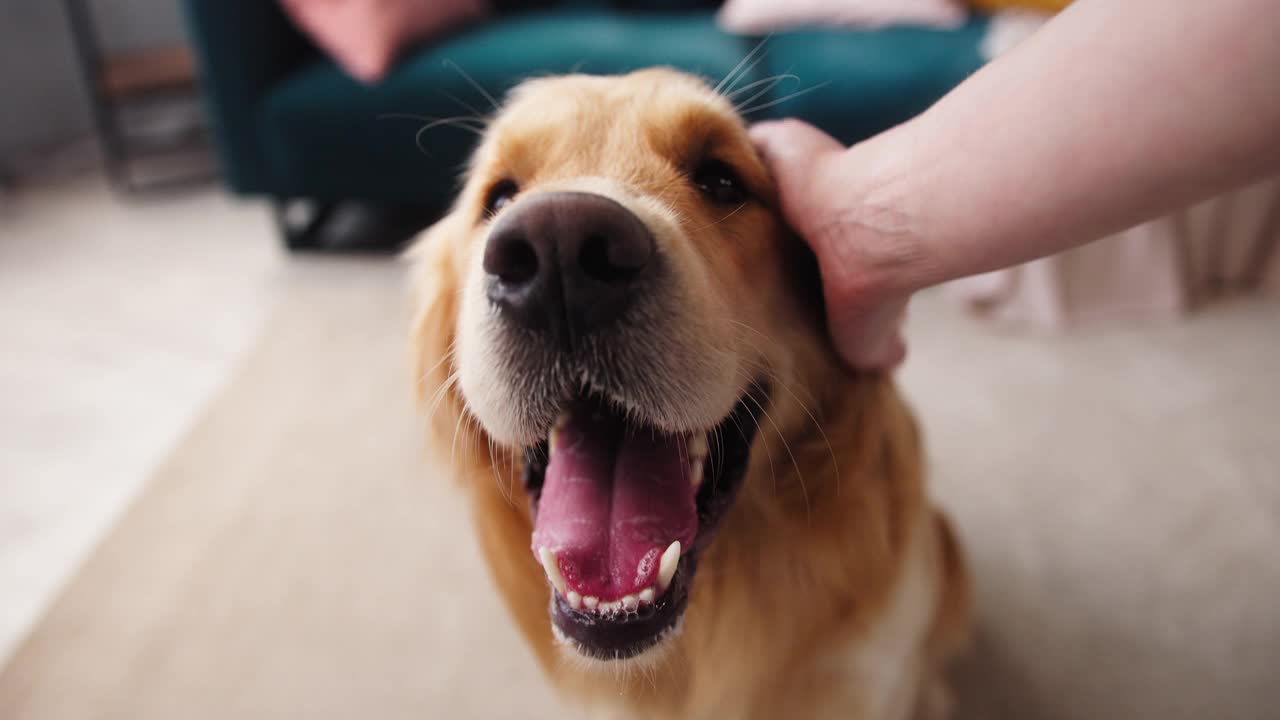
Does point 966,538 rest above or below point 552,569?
below

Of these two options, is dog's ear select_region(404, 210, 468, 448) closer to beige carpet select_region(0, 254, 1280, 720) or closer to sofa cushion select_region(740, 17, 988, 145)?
beige carpet select_region(0, 254, 1280, 720)

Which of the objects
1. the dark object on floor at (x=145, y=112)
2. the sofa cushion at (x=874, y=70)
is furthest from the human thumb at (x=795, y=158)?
the dark object on floor at (x=145, y=112)

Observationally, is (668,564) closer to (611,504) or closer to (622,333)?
(611,504)

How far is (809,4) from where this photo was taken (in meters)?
2.50

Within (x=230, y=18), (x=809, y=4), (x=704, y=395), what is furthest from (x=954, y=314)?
(x=230, y=18)

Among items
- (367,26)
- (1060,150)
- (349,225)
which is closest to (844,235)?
(1060,150)

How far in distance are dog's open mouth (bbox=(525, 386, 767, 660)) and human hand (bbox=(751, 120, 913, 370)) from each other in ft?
0.53

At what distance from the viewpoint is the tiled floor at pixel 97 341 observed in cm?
205

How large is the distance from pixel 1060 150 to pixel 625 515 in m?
0.60

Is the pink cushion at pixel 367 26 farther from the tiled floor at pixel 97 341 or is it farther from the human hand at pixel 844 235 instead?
the human hand at pixel 844 235


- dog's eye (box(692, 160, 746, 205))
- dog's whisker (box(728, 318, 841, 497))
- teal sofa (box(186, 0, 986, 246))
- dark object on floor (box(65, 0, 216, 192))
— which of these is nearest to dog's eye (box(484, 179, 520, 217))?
dog's eye (box(692, 160, 746, 205))

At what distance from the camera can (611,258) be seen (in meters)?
0.79

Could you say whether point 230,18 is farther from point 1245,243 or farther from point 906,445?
point 1245,243

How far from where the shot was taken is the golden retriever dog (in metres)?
0.85
